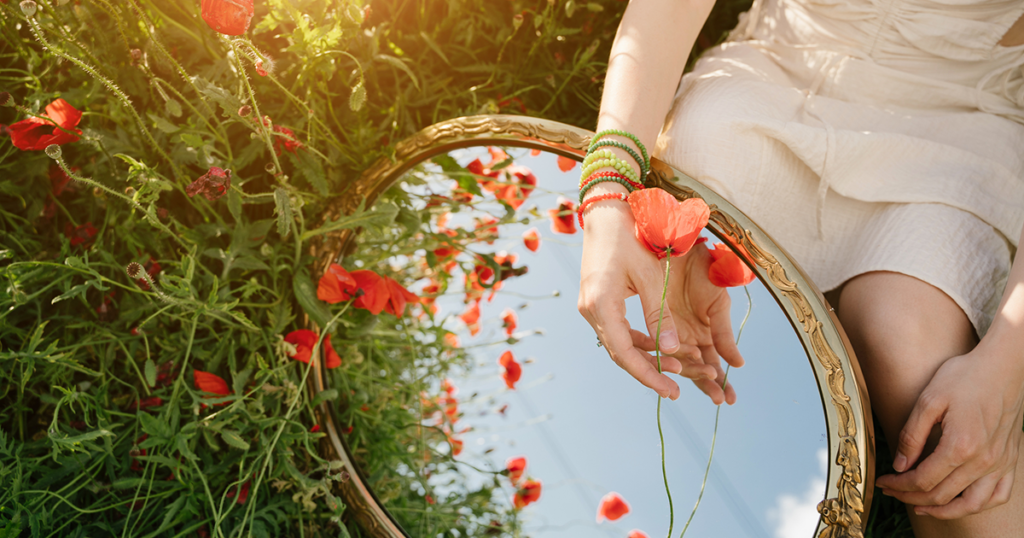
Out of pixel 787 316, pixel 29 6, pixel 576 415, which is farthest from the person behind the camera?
pixel 576 415

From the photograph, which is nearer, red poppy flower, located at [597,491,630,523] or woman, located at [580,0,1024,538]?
woman, located at [580,0,1024,538]

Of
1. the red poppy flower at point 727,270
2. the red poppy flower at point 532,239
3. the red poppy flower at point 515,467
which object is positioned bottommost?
the red poppy flower at point 515,467

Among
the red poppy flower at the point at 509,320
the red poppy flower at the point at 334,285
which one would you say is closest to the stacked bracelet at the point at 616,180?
the red poppy flower at the point at 509,320

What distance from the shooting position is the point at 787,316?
63 cm

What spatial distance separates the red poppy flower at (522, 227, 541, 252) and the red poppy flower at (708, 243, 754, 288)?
25 cm

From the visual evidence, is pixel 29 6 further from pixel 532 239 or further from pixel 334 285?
pixel 532 239

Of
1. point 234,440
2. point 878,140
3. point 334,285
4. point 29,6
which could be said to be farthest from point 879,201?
point 29,6

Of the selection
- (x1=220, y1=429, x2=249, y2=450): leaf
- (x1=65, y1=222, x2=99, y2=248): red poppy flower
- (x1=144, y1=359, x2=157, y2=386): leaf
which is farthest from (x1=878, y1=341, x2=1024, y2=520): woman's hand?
(x1=65, y1=222, x2=99, y2=248): red poppy flower

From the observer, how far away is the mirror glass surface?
64 centimetres

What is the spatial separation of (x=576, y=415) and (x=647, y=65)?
468 millimetres

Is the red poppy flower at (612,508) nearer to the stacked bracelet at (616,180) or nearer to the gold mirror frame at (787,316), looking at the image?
the gold mirror frame at (787,316)

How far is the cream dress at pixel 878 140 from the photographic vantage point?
2.17 feet

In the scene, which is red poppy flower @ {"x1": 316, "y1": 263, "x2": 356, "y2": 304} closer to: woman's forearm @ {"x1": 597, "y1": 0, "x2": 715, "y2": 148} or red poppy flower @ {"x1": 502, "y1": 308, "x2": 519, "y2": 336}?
red poppy flower @ {"x1": 502, "y1": 308, "x2": 519, "y2": 336}

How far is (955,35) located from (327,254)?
93 cm
